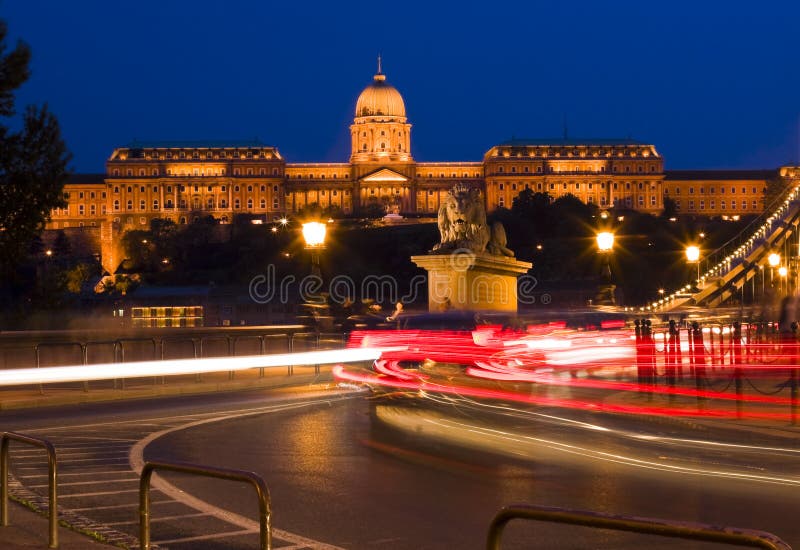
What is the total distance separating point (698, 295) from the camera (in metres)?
46.8

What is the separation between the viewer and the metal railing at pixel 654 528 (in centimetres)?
478

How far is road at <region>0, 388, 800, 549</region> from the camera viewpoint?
32.9ft

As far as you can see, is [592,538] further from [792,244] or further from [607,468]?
[792,244]

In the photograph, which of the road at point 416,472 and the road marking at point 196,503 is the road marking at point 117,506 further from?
the road marking at point 196,503

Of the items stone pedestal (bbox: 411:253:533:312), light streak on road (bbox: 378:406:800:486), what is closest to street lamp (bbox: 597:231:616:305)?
stone pedestal (bbox: 411:253:533:312)

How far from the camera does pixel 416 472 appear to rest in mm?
13094

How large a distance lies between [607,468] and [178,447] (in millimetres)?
5741

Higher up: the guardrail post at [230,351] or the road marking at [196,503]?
the guardrail post at [230,351]

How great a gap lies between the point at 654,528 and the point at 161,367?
22055 mm

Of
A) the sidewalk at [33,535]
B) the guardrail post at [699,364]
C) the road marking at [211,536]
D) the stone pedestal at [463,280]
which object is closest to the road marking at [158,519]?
the sidewalk at [33,535]

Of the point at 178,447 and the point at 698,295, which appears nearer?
the point at 178,447

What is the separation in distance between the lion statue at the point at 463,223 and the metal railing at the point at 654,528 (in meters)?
22.1

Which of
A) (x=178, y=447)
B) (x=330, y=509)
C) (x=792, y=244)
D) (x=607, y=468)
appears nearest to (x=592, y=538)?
(x=330, y=509)

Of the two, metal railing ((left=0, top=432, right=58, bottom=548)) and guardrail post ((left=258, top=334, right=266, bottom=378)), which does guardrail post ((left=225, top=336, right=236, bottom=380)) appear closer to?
guardrail post ((left=258, top=334, right=266, bottom=378))
